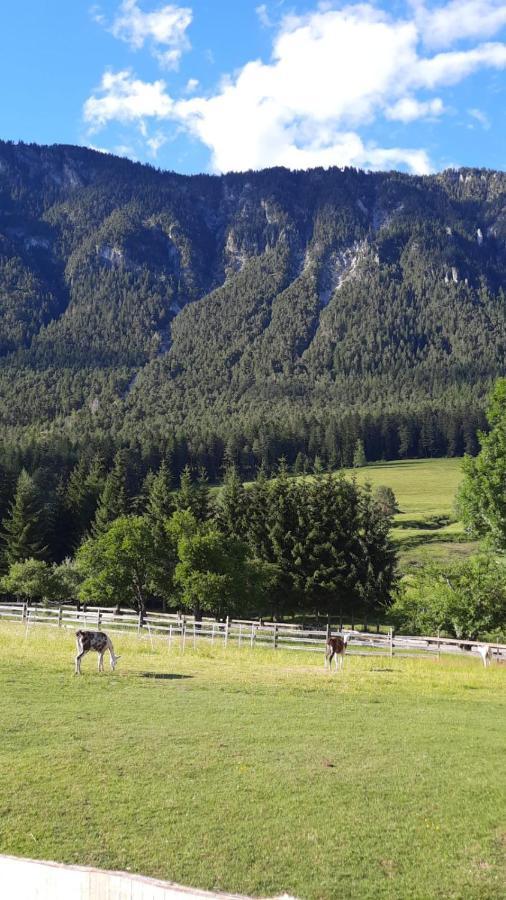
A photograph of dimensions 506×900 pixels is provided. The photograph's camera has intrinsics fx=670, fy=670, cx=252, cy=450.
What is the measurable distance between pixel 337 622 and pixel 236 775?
173ft

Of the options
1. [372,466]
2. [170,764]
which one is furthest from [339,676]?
[372,466]

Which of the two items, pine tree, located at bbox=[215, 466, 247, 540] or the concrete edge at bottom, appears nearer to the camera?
the concrete edge at bottom

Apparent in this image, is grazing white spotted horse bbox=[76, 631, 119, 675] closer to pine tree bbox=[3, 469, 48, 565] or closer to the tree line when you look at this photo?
the tree line

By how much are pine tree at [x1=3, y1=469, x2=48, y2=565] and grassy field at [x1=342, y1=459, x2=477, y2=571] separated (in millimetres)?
37718

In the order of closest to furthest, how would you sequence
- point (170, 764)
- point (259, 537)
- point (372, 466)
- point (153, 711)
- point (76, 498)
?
point (170, 764) → point (153, 711) → point (259, 537) → point (76, 498) → point (372, 466)

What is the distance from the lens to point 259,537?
194 ft

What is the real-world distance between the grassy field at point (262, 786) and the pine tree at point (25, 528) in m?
52.2

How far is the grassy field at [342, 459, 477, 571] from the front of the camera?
75.0m

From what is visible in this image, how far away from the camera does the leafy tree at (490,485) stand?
3080 centimetres

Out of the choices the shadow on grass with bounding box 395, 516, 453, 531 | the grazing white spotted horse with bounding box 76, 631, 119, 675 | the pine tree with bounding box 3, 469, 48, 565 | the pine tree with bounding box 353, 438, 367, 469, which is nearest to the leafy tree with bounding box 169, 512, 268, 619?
the grazing white spotted horse with bounding box 76, 631, 119, 675

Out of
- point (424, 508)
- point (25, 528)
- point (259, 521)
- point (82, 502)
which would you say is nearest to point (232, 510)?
point (259, 521)

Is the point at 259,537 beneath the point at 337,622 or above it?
above

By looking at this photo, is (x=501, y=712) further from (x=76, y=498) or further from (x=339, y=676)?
(x=76, y=498)

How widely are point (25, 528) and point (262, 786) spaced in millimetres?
63118
